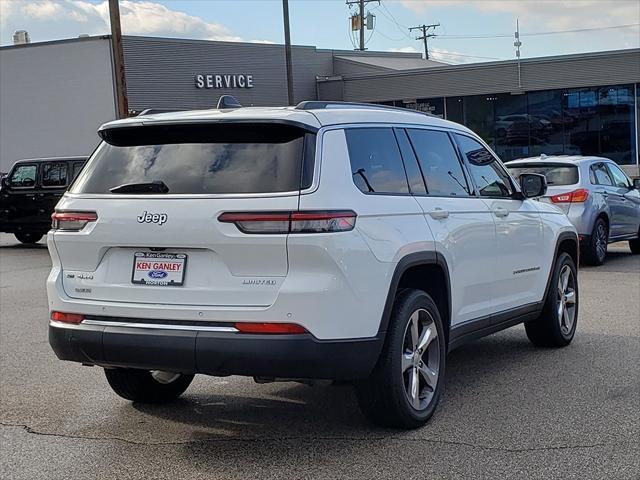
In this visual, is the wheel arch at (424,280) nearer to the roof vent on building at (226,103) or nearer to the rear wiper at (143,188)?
the rear wiper at (143,188)

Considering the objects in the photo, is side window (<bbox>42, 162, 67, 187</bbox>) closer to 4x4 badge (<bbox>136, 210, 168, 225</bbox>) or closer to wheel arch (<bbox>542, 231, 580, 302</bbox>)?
wheel arch (<bbox>542, 231, 580, 302</bbox>)

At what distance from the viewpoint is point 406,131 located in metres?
5.67

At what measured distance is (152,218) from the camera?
4.67m

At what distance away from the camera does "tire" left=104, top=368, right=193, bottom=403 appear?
568 cm

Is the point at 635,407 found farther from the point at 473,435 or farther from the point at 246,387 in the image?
the point at 246,387

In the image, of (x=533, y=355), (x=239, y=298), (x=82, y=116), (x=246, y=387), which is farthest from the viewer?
(x=82, y=116)

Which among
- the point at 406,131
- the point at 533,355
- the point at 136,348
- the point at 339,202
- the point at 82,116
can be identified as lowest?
the point at 533,355

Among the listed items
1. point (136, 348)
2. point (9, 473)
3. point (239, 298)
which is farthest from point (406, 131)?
point (9, 473)

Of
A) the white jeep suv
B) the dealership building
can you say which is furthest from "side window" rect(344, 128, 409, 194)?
the dealership building

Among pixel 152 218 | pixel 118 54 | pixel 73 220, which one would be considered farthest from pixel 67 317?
pixel 118 54

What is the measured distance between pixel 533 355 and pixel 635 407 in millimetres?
1730

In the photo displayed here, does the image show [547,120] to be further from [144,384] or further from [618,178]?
[144,384]

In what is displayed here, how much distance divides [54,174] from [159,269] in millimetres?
14833

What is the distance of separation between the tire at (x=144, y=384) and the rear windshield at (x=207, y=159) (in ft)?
4.32
